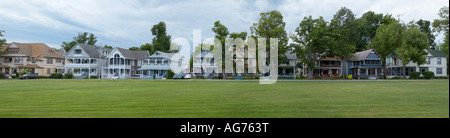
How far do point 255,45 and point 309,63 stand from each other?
1280cm

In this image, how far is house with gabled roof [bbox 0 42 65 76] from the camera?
57250mm

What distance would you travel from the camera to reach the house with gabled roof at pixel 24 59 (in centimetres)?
5725

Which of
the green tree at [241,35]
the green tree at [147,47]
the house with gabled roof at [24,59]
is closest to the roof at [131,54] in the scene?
the green tree at [147,47]

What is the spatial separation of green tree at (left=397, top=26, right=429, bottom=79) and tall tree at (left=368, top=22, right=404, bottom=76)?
12.4 feet

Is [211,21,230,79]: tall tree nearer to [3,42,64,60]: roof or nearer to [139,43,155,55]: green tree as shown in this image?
[139,43,155,55]: green tree

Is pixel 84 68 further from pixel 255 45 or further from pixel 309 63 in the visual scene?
pixel 309 63

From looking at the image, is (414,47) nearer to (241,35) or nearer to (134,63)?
(241,35)

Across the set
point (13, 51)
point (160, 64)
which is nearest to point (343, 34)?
point (160, 64)

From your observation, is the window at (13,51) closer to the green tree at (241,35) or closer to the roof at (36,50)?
the roof at (36,50)

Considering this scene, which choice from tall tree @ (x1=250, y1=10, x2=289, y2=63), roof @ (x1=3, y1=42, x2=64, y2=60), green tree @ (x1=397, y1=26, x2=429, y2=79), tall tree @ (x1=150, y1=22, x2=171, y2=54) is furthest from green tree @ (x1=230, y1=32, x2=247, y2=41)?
roof @ (x1=3, y1=42, x2=64, y2=60)

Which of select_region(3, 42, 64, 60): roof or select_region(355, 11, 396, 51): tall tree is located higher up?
select_region(355, 11, 396, 51): tall tree

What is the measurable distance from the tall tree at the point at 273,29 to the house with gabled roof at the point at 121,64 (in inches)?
1300

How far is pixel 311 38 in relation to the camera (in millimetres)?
46625

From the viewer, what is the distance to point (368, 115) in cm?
767
